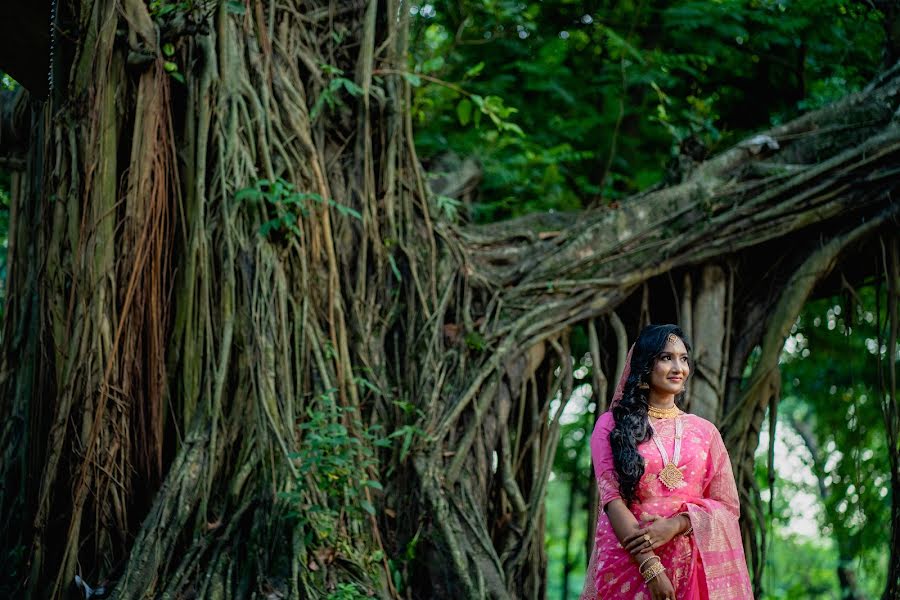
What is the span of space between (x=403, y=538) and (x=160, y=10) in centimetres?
240

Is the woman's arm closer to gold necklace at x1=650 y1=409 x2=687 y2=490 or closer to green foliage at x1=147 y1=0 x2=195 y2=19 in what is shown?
gold necklace at x1=650 y1=409 x2=687 y2=490

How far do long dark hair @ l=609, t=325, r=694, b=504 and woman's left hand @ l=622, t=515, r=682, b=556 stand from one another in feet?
0.37

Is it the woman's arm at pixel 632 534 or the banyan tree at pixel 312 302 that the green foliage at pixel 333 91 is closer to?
the banyan tree at pixel 312 302

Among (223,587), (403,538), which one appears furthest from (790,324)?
(223,587)

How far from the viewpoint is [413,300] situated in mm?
4574

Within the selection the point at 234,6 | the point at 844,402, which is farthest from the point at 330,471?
the point at 844,402

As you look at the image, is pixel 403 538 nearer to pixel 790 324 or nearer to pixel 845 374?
pixel 790 324

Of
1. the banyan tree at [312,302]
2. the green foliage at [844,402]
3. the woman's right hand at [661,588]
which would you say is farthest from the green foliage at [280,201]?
the green foliage at [844,402]

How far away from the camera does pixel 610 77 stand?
22.3 feet

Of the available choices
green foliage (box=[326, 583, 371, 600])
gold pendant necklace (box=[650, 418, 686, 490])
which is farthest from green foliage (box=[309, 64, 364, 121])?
gold pendant necklace (box=[650, 418, 686, 490])

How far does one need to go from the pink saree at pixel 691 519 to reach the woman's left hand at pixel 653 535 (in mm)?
38

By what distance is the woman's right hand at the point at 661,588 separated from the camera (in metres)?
2.70

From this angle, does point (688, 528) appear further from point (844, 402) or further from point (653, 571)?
point (844, 402)

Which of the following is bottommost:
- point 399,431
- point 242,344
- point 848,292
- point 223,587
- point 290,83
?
point 223,587
